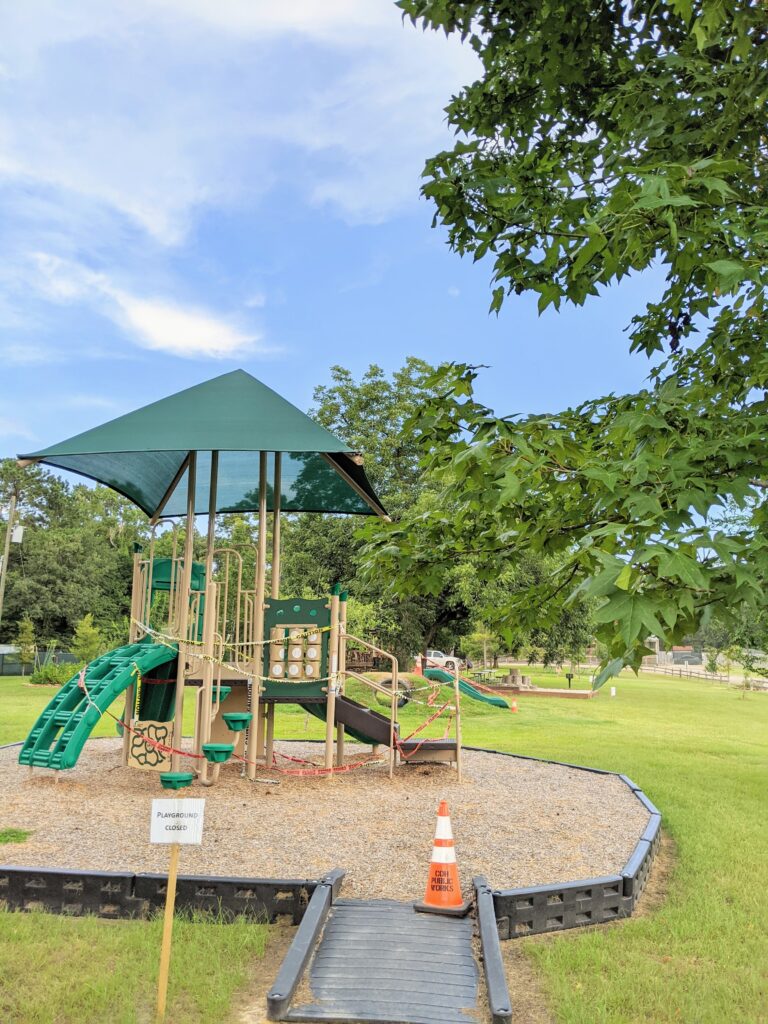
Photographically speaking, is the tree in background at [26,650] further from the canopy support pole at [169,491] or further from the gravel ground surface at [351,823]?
the gravel ground surface at [351,823]

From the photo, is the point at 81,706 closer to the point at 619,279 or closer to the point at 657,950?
the point at 657,950

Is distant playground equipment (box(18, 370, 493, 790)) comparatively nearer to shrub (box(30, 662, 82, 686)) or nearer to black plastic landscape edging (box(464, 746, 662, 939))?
black plastic landscape edging (box(464, 746, 662, 939))

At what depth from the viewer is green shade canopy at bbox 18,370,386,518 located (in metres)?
9.26

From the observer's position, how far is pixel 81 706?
10156 millimetres

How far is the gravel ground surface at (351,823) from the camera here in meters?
6.56

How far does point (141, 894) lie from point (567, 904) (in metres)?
3.03

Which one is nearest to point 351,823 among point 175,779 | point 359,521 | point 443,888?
point 175,779

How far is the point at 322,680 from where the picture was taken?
1056 cm

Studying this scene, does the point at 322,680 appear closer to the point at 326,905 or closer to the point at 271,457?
the point at 271,457

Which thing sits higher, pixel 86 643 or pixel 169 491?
pixel 169 491

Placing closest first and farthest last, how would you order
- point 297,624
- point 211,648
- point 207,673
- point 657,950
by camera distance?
point 657,950 < point 211,648 < point 207,673 < point 297,624

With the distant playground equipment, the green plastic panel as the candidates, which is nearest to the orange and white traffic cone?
the distant playground equipment

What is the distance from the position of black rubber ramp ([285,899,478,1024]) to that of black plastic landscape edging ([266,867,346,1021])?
0.23 feet

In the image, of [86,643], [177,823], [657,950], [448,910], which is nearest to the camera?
[177,823]
